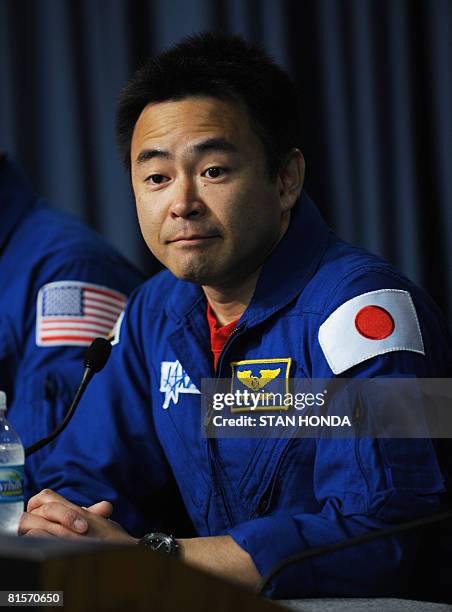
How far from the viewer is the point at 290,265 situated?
1570 mm

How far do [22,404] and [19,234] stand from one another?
1.39ft

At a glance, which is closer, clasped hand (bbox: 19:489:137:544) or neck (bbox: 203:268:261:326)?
clasped hand (bbox: 19:489:137:544)

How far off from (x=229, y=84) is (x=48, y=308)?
2.37ft

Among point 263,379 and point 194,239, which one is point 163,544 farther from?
point 194,239

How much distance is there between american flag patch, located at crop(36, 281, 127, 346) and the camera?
2074 millimetres

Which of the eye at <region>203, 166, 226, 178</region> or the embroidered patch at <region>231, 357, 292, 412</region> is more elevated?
the eye at <region>203, 166, 226, 178</region>

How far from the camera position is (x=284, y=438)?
1.46m

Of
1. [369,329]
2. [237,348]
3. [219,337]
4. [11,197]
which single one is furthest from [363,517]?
[11,197]

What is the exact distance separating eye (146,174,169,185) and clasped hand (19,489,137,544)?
522mm

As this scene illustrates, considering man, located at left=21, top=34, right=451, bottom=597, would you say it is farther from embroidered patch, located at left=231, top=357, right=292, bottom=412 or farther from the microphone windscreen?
the microphone windscreen

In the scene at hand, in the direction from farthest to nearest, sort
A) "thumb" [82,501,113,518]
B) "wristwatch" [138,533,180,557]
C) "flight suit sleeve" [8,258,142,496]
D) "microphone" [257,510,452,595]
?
"flight suit sleeve" [8,258,142,496] → "thumb" [82,501,113,518] → "wristwatch" [138,533,180,557] → "microphone" [257,510,452,595]

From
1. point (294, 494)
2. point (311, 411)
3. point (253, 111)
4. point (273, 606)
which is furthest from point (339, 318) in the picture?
point (273, 606)

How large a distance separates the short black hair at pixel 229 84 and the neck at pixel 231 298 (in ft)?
0.63

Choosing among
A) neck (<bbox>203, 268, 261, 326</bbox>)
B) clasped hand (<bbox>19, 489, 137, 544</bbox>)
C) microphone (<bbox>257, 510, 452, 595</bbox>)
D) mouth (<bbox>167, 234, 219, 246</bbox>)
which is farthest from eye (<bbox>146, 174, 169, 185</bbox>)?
microphone (<bbox>257, 510, 452, 595</bbox>)
